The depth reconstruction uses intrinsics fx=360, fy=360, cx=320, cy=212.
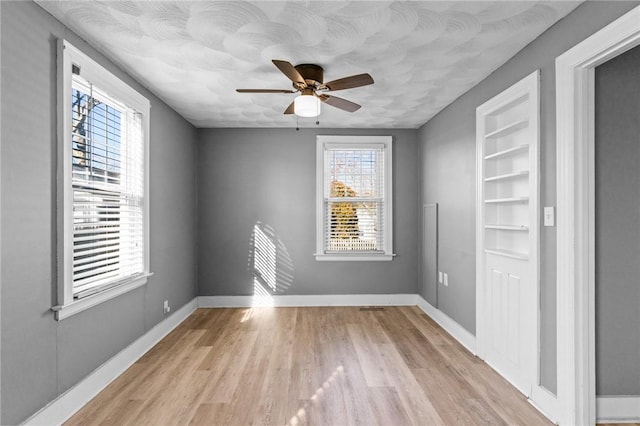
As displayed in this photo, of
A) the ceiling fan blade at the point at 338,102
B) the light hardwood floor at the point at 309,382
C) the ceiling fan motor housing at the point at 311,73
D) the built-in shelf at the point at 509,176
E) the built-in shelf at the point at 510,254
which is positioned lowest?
the light hardwood floor at the point at 309,382

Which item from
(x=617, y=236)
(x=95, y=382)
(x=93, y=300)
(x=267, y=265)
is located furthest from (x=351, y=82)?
(x=267, y=265)

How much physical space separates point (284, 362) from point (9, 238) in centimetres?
224

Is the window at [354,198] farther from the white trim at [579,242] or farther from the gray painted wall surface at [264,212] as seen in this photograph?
the white trim at [579,242]

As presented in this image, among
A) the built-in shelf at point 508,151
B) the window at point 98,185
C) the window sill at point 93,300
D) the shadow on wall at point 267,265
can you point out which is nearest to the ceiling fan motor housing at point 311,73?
the window at point 98,185

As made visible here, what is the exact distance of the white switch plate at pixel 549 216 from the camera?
2357mm

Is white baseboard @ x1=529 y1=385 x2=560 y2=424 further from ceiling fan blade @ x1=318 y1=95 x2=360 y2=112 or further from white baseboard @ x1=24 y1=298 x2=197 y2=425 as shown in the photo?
white baseboard @ x1=24 y1=298 x2=197 y2=425

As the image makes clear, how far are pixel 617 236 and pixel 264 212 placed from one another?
3996mm

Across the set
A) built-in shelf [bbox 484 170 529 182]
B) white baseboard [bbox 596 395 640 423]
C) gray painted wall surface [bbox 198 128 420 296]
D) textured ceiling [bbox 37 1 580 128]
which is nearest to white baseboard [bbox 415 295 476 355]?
gray painted wall surface [bbox 198 128 420 296]

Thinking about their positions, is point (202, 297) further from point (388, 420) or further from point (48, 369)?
point (388, 420)

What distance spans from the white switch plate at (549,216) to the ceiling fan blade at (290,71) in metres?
2.00

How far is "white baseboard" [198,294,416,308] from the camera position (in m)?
5.16

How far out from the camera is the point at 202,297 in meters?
5.18

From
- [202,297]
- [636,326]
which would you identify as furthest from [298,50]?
[202,297]

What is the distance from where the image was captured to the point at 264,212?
5.22m
